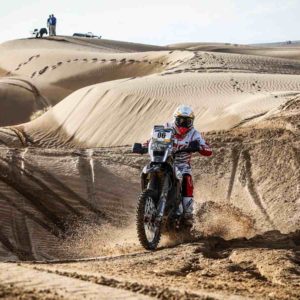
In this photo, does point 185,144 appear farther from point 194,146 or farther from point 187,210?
point 187,210

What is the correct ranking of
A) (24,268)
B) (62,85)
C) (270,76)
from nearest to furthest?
(24,268)
(270,76)
(62,85)

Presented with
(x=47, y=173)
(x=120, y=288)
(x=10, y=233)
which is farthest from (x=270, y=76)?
(x=120, y=288)

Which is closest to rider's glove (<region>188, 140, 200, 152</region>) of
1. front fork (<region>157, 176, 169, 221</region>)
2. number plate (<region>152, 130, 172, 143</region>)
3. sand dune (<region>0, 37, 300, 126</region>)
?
number plate (<region>152, 130, 172, 143</region>)

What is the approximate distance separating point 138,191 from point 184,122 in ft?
13.4

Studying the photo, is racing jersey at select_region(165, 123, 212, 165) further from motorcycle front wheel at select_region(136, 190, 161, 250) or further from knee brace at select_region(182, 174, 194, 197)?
motorcycle front wheel at select_region(136, 190, 161, 250)

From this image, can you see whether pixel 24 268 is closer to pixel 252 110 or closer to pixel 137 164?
pixel 137 164

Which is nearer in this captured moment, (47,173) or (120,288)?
(120,288)

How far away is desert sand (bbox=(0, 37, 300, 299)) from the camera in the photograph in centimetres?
614

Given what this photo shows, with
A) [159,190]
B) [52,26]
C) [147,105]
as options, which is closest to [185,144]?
[159,190]

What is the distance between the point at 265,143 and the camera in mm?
13344

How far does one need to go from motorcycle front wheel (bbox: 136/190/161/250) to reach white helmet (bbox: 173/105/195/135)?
3.37 ft

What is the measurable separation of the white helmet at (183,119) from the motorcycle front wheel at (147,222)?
1.03 meters

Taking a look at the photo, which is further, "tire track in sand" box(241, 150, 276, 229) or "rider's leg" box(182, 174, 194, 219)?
"tire track in sand" box(241, 150, 276, 229)

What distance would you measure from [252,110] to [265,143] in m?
3.23
